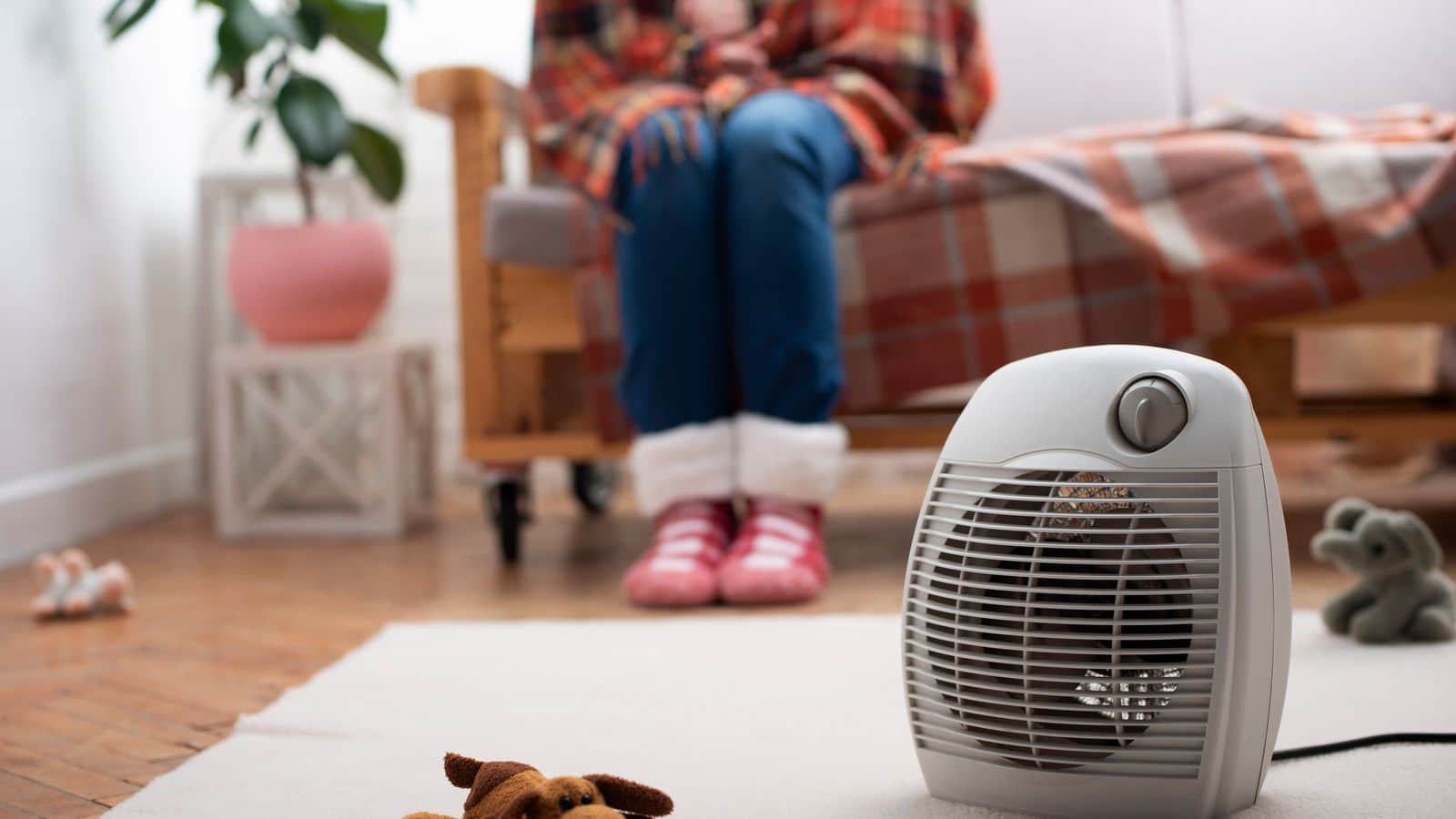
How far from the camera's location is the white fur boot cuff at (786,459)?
1354mm

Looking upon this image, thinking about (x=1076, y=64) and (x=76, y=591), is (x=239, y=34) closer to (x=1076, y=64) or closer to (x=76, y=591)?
(x=76, y=591)

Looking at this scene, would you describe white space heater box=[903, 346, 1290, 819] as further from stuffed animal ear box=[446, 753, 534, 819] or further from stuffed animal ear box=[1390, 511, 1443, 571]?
stuffed animal ear box=[1390, 511, 1443, 571]

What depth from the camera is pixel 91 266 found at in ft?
6.66

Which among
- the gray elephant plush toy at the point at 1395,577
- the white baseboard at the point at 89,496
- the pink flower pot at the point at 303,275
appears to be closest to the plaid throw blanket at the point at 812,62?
the pink flower pot at the point at 303,275

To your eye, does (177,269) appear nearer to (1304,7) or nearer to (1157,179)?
(1157,179)

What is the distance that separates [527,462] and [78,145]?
905 mm

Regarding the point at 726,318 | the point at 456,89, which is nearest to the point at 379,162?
the point at 456,89

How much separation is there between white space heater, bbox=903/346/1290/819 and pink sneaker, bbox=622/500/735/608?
647 millimetres

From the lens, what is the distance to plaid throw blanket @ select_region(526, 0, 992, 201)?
1.58 m

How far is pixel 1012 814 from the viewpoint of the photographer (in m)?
0.68

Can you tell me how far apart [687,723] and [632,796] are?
258 mm

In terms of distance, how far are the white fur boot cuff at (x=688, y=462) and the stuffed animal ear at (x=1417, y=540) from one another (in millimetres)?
623

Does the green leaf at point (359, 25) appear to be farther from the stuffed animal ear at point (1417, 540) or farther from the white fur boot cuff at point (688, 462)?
the stuffed animal ear at point (1417, 540)

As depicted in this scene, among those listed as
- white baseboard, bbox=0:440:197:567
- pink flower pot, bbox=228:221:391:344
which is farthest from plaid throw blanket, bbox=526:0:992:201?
white baseboard, bbox=0:440:197:567
